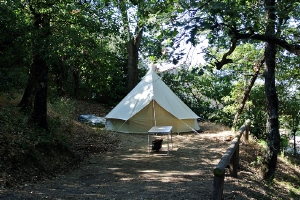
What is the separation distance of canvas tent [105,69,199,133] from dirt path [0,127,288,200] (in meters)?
2.17

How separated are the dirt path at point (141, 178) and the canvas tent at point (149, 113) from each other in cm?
217

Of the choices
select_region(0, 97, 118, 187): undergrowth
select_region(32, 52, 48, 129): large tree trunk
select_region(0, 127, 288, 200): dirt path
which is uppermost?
select_region(32, 52, 48, 129): large tree trunk

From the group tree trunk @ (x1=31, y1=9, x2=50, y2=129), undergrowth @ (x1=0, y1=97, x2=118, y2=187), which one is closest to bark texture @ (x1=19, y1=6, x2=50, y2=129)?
tree trunk @ (x1=31, y1=9, x2=50, y2=129)

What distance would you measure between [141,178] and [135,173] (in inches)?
19.8

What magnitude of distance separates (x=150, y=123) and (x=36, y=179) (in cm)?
730

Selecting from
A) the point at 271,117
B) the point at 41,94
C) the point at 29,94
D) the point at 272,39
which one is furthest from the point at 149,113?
the point at 272,39

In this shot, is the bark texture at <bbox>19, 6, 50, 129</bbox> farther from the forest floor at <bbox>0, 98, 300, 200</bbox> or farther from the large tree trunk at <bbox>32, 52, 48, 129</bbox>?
the forest floor at <bbox>0, 98, 300, 200</bbox>

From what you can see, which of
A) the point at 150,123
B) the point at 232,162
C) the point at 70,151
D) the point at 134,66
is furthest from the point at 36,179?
the point at 134,66

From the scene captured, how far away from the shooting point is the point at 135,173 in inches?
277

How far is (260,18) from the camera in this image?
16.5ft

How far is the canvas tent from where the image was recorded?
12812mm

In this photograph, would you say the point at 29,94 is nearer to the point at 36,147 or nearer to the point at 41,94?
the point at 41,94

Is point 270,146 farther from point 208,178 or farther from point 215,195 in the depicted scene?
point 215,195

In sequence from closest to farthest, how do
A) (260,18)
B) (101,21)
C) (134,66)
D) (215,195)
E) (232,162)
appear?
(215,195) → (260,18) → (232,162) → (101,21) → (134,66)
